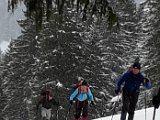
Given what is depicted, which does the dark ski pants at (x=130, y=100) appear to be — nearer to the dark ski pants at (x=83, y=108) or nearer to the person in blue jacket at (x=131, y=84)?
the person in blue jacket at (x=131, y=84)

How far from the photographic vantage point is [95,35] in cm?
3438

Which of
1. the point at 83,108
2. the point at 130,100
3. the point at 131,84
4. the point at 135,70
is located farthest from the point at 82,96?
the point at 135,70

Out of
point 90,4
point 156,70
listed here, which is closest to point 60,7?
point 90,4

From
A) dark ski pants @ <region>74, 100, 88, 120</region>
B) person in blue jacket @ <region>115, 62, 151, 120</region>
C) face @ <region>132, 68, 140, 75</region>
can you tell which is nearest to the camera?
face @ <region>132, 68, 140, 75</region>

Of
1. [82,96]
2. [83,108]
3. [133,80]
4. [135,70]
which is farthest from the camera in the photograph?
[83,108]

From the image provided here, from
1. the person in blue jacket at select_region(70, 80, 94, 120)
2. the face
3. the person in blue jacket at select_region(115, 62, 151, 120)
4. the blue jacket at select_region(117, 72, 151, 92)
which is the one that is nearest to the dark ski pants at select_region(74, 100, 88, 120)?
the person in blue jacket at select_region(70, 80, 94, 120)

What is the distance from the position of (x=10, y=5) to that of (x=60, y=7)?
797 mm

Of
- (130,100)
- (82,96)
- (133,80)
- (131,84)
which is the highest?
(133,80)

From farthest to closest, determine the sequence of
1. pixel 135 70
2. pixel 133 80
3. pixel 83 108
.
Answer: pixel 83 108 → pixel 133 80 → pixel 135 70

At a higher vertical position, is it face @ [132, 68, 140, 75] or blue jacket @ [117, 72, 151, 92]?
face @ [132, 68, 140, 75]

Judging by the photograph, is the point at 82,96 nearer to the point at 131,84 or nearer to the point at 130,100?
the point at 130,100

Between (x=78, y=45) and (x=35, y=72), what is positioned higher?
(x=78, y=45)

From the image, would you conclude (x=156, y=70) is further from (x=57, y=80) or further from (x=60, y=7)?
(x=60, y=7)

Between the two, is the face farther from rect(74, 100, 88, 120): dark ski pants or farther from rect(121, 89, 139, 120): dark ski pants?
rect(74, 100, 88, 120): dark ski pants
